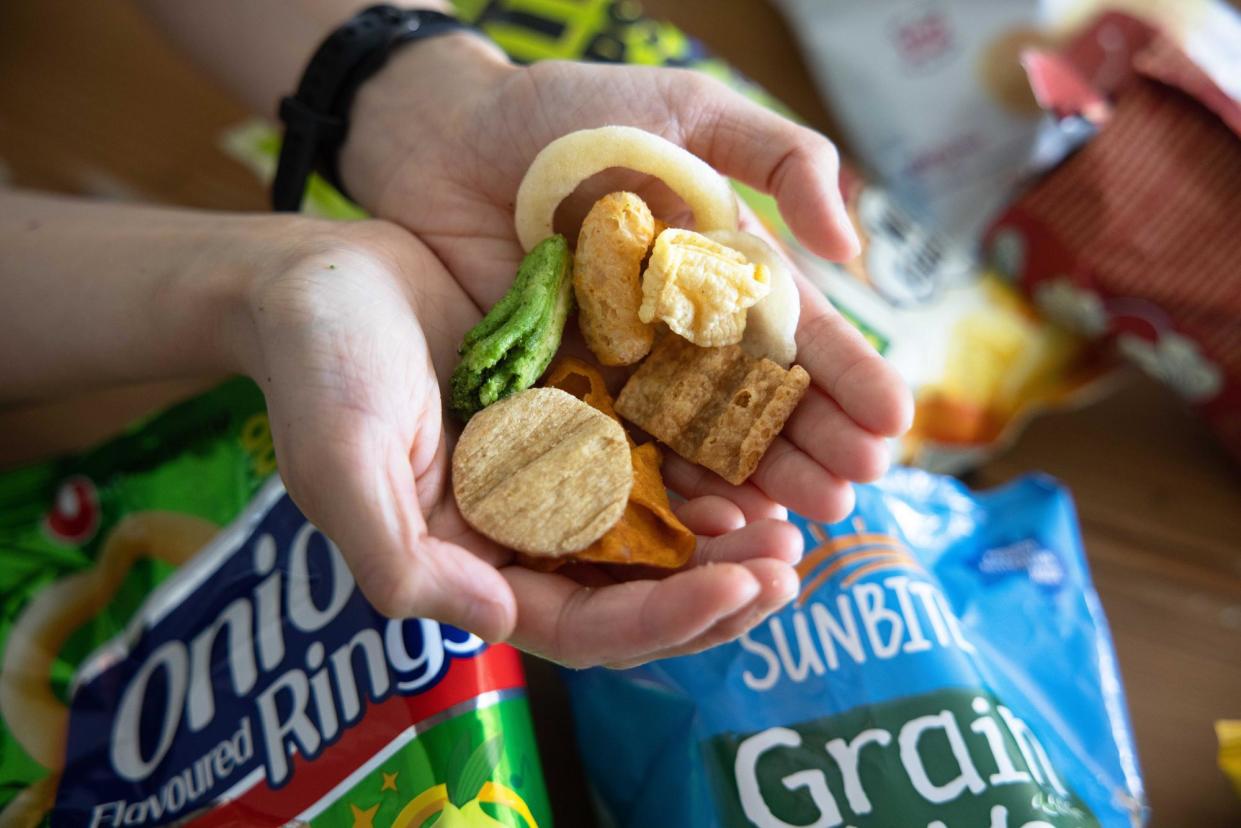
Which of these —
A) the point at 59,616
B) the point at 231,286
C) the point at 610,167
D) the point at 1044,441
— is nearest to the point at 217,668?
the point at 59,616

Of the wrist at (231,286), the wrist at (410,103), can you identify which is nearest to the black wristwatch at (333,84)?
the wrist at (410,103)

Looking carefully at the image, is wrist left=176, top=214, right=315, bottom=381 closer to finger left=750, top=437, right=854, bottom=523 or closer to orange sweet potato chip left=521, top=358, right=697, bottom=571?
orange sweet potato chip left=521, top=358, right=697, bottom=571

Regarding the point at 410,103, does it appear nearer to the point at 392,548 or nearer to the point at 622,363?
the point at 622,363

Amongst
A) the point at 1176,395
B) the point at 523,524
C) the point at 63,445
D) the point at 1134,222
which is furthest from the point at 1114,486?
the point at 63,445

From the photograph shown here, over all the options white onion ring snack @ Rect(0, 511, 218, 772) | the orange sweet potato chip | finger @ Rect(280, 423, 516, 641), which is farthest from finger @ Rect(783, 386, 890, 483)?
white onion ring snack @ Rect(0, 511, 218, 772)

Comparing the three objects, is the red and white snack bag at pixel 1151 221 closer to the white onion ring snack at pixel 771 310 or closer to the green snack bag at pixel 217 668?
the white onion ring snack at pixel 771 310

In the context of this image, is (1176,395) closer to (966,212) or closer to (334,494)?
(966,212)
